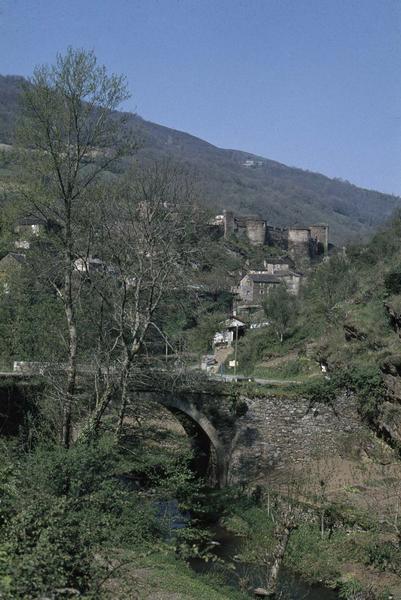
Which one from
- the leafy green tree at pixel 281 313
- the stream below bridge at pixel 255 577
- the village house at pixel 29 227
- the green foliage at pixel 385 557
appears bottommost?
the stream below bridge at pixel 255 577

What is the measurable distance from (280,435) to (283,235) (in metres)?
76.5

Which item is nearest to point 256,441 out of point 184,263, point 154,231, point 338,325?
point 184,263

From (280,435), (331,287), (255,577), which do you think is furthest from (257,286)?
(255,577)

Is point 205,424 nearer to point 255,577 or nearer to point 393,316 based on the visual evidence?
point 255,577

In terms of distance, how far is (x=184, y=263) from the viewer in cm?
2003

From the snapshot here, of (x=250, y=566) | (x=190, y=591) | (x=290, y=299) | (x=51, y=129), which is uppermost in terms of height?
(x=51, y=129)

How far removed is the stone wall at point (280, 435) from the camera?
22.7 metres

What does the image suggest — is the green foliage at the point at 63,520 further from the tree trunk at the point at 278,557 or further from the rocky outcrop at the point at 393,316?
the rocky outcrop at the point at 393,316

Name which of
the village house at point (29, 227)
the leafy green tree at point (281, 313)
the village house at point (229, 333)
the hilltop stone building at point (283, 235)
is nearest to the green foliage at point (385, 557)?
the village house at point (29, 227)

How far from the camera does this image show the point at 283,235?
321ft

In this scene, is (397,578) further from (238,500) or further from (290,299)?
(290,299)

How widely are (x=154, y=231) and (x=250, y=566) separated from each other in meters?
8.46

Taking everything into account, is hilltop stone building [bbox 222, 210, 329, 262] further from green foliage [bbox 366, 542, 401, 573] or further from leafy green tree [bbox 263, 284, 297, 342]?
green foliage [bbox 366, 542, 401, 573]

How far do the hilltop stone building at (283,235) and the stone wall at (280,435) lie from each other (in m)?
63.7
